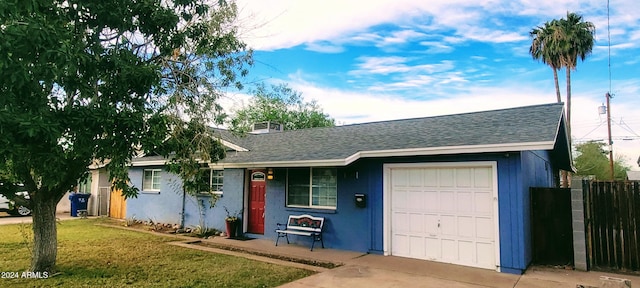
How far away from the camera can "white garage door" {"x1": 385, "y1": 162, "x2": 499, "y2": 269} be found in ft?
23.8

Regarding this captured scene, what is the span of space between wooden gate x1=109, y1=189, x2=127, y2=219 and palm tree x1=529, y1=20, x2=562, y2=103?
2308 cm

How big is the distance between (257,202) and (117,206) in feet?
27.5

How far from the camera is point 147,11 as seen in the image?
6.37m

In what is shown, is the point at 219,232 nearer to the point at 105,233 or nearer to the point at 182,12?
the point at 105,233

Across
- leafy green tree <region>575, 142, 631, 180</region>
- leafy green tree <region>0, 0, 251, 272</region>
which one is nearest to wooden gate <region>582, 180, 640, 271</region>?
leafy green tree <region>0, 0, 251, 272</region>

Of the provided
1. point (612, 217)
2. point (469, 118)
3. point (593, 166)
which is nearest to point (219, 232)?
point (469, 118)

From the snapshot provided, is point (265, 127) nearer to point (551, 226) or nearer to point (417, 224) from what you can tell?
point (417, 224)

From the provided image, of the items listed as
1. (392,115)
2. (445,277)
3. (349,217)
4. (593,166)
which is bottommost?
(445,277)

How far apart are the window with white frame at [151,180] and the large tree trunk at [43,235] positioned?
292 inches

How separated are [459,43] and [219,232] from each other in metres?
10.8

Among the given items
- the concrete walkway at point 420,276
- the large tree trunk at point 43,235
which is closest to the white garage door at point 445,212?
the concrete walkway at point 420,276

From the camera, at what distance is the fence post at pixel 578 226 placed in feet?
23.1

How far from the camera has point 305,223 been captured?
31.6ft

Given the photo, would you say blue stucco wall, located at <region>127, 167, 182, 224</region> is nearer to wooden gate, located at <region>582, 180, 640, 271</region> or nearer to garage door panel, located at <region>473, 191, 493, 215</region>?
garage door panel, located at <region>473, 191, 493, 215</region>
